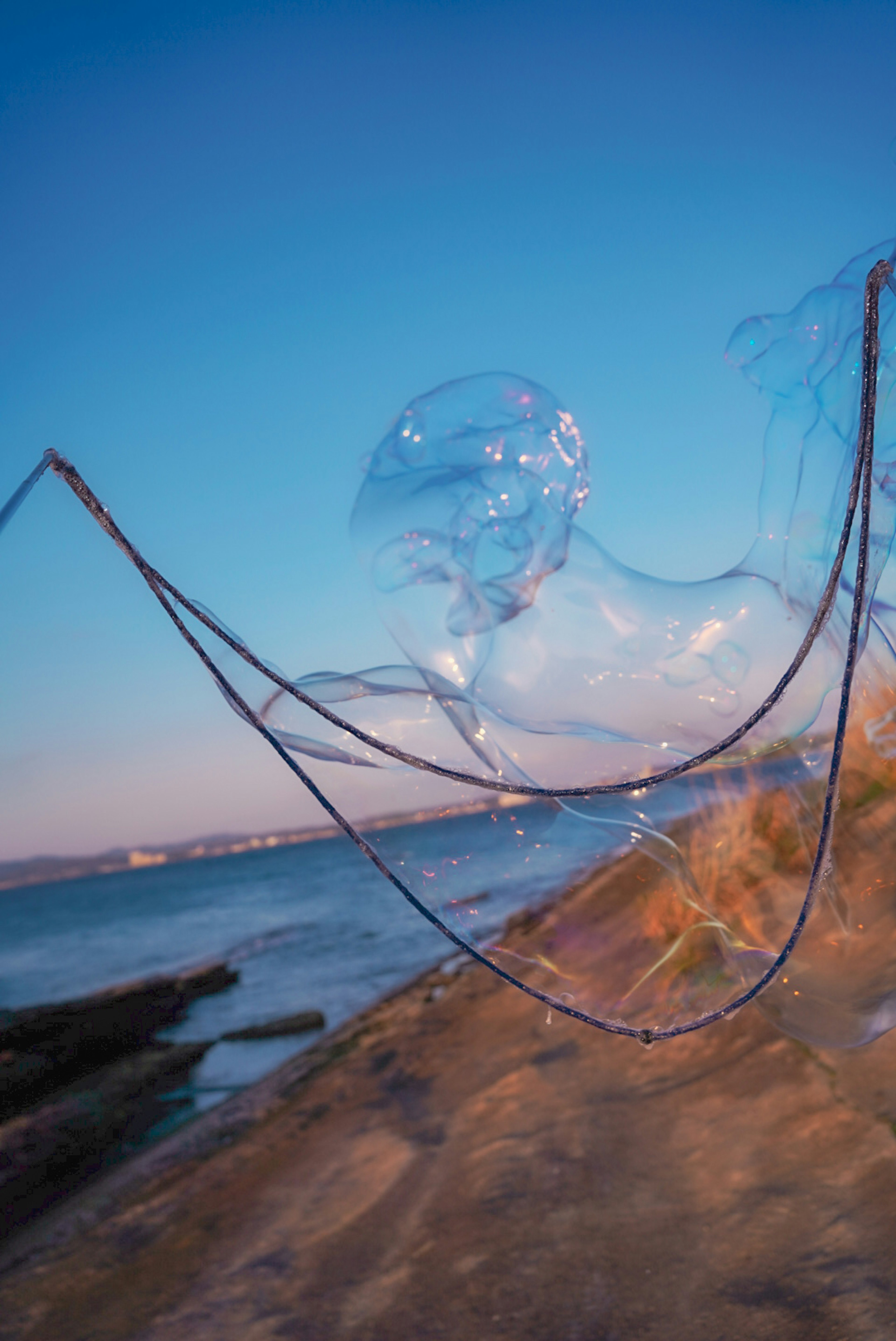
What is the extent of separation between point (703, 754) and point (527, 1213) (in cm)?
311

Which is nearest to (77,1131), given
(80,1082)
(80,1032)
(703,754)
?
(80,1082)

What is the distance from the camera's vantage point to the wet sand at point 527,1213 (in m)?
3.26

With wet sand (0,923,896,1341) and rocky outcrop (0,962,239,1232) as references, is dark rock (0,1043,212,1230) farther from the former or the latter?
wet sand (0,923,896,1341)

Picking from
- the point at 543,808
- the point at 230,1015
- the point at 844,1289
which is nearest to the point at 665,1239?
the point at 844,1289

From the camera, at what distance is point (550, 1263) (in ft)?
12.1

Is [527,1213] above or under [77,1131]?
above

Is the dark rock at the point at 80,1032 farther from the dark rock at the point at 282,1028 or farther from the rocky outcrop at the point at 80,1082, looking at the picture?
the dark rock at the point at 282,1028

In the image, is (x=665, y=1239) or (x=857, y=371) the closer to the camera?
(x=857, y=371)

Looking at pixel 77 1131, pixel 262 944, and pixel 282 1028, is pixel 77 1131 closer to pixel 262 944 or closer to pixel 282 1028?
pixel 282 1028

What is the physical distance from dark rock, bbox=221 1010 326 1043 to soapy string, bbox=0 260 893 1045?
10.0 m

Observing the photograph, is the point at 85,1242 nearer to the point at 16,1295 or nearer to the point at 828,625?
the point at 16,1295

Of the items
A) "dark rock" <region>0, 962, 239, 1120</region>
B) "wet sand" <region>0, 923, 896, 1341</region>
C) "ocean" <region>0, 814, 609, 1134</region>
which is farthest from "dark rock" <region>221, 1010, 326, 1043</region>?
"wet sand" <region>0, 923, 896, 1341</region>

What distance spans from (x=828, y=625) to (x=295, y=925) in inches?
1099

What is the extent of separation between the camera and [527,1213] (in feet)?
13.5
